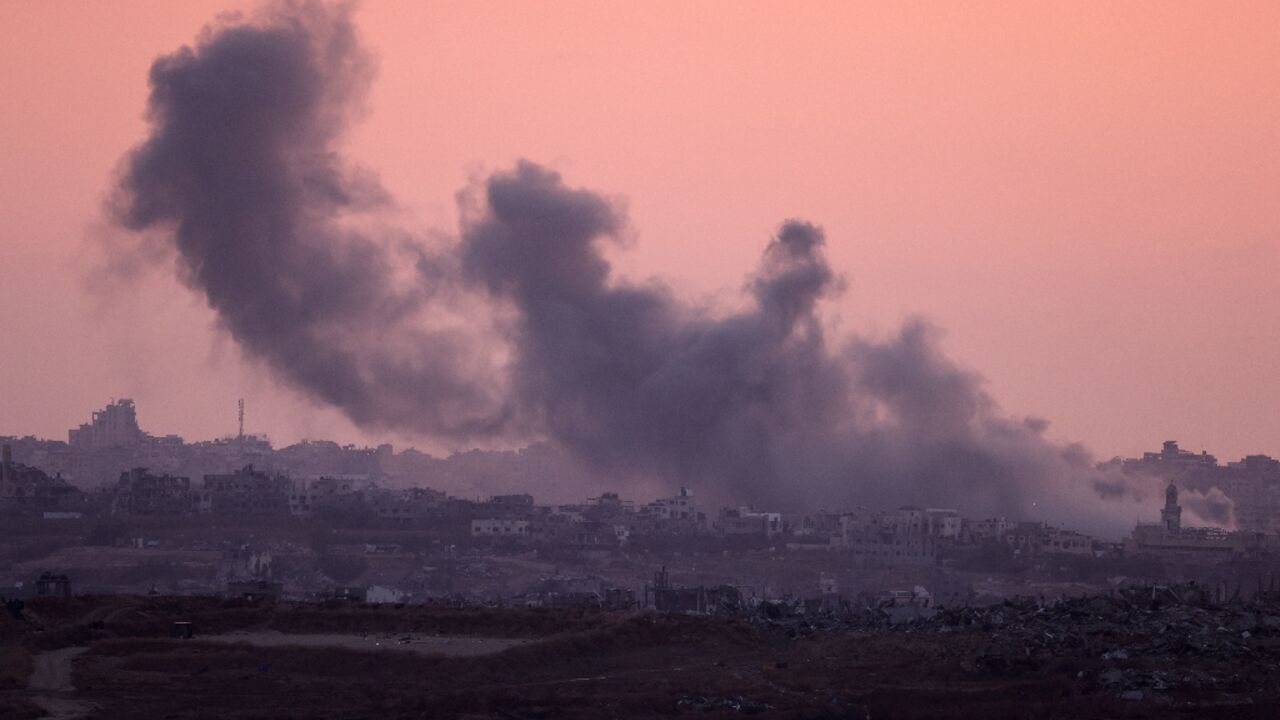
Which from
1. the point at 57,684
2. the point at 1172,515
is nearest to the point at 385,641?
the point at 57,684

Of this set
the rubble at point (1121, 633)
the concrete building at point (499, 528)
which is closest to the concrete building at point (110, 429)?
the concrete building at point (499, 528)

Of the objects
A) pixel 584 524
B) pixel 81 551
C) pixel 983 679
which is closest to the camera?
pixel 983 679

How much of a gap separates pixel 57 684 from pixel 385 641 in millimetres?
7637

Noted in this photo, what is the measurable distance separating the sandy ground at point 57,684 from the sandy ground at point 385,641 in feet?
10.3

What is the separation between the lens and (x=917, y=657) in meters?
39.7

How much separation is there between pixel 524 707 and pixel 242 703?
4554mm

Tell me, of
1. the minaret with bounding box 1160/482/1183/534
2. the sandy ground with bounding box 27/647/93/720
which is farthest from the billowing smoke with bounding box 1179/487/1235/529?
the sandy ground with bounding box 27/647/93/720

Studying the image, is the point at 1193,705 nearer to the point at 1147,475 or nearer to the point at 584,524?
the point at 584,524

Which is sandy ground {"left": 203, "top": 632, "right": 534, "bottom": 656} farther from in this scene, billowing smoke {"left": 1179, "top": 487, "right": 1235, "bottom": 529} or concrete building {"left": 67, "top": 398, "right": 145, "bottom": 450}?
concrete building {"left": 67, "top": 398, "right": 145, "bottom": 450}

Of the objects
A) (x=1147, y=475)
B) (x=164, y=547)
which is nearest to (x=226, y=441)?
(x=1147, y=475)

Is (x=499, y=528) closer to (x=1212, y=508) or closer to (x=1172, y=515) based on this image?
(x=1172, y=515)

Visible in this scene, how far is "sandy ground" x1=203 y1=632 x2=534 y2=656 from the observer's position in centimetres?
4000

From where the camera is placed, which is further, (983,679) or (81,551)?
(81,551)

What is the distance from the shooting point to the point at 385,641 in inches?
1634
